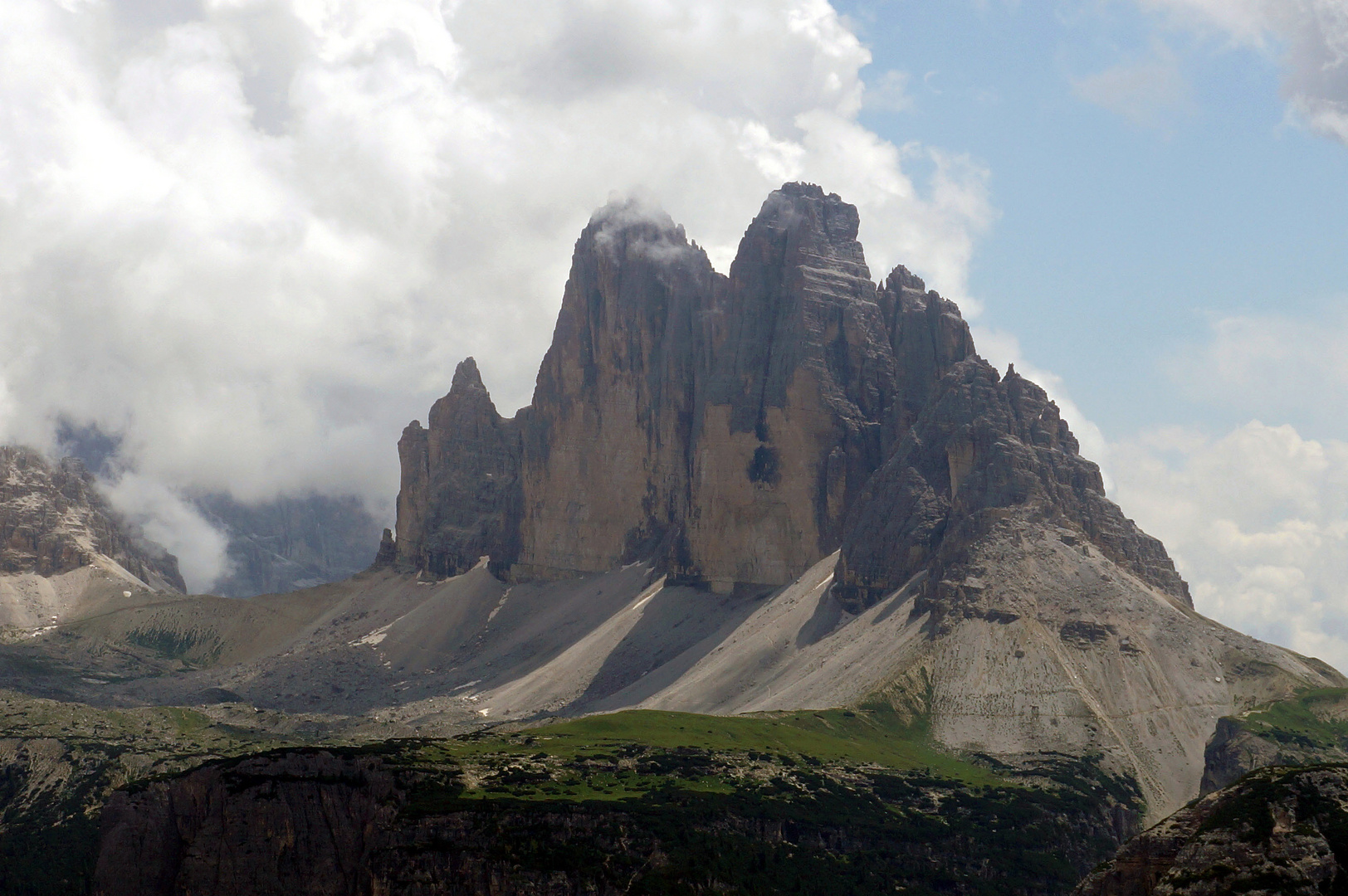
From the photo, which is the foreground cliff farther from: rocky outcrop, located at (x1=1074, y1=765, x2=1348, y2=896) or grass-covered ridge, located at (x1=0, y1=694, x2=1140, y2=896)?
rocky outcrop, located at (x1=1074, y1=765, x2=1348, y2=896)

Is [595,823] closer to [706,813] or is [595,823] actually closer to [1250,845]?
[706,813]

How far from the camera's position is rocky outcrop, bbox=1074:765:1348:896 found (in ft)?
256

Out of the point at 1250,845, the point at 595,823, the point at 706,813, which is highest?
the point at 1250,845

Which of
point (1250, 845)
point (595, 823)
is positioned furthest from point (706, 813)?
point (1250, 845)

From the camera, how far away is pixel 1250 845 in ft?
261

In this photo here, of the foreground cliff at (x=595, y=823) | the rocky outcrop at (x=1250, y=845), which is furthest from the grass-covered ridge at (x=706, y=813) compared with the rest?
the rocky outcrop at (x=1250, y=845)

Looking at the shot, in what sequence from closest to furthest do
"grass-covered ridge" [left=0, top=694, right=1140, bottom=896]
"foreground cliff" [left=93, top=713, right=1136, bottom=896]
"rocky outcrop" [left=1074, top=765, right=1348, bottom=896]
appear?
"rocky outcrop" [left=1074, top=765, right=1348, bottom=896]
"foreground cliff" [left=93, top=713, right=1136, bottom=896]
"grass-covered ridge" [left=0, top=694, right=1140, bottom=896]

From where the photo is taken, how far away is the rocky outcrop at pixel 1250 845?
7800 centimetres

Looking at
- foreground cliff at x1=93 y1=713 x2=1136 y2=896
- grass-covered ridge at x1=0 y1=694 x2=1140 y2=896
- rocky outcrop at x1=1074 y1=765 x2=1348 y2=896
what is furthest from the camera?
grass-covered ridge at x1=0 y1=694 x2=1140 y2=896

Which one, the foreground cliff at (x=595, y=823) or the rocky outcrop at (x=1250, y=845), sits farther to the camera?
the foreground cliff at (x=595, y=823)

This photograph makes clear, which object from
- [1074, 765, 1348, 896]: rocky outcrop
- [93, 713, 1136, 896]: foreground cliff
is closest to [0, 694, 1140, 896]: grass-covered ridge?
[93, 713, 1136, 896]: foreground cliff

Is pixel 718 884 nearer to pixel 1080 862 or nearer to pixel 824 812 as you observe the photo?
pixel 824 812

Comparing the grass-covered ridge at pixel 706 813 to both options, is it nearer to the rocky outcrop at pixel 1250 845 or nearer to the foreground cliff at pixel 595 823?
the foreground cliff at pixel 595 823

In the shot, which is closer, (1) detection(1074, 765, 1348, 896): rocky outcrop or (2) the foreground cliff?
(1) detection(1074, 765, 1348, 896): rocky outcrop
